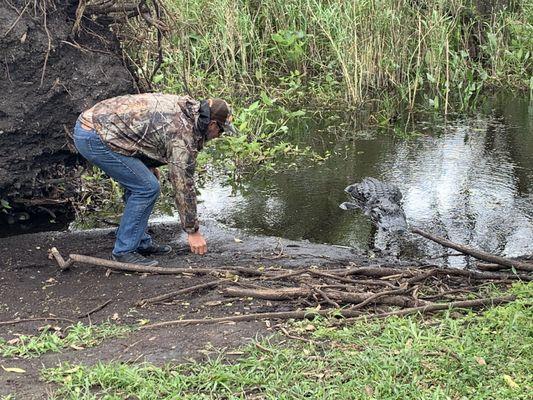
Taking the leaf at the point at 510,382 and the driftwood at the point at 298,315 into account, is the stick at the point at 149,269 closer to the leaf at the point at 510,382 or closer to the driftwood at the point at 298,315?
the driftwood at the point at 298,315

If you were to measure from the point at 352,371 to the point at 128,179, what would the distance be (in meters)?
2.47

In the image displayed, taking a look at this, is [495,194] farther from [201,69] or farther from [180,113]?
[201,69]

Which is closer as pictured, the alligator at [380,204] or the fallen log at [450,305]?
the fallen log at [450,305]

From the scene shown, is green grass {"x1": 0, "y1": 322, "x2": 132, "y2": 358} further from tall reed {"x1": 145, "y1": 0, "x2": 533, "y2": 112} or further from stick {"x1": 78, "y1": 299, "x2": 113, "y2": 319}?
tall reed {"x1": 145, "y1": 0, "x2": 533, "y2": 112}

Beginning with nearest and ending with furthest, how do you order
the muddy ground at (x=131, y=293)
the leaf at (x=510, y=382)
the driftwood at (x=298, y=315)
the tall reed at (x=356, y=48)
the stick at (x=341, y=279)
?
the leaf at (x=510, y=382) → the muddy ground at (x=131, y=293) → the driftwood at (x=298, y=315) → the stick at (x=341, y=279) → the tall reed at (x=356, y=48)

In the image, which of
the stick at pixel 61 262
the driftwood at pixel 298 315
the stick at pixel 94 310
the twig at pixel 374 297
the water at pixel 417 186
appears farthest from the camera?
the water at pixel 417 186

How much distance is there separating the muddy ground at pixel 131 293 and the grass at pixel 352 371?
0.19 meters

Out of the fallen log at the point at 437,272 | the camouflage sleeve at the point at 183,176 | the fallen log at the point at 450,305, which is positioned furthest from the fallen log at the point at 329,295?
the camouflage sleeve at the point at 183,176

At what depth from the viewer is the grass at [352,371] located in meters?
3.21

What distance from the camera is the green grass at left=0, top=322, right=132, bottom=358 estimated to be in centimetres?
382

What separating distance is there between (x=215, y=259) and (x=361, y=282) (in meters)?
1.47

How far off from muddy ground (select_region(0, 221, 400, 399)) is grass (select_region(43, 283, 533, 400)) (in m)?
0.19

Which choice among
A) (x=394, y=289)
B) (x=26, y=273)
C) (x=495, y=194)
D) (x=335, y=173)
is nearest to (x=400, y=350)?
(x=394, y=289)

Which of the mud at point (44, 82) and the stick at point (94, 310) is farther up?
the mud at point (44, 82)
